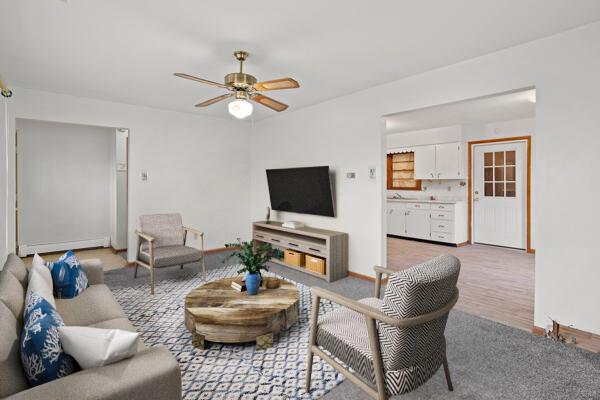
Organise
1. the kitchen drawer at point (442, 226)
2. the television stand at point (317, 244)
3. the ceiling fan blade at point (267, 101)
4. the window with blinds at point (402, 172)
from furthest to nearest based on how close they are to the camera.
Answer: the window with blinds at point (402, 172) < the kitchen drawer at point (442, 226) < the television stand at point (317, 244) < the ceiling fan blade at point (267, 101)

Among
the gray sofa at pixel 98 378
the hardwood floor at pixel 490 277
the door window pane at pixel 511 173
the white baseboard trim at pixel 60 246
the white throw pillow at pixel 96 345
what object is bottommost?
the hardwood floor at pixel 490 277

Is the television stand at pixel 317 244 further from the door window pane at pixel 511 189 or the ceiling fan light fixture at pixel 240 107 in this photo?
the door window pane at pixel 511 189

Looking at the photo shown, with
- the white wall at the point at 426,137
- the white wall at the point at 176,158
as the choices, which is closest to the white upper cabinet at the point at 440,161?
the white wall at the point at 426,137

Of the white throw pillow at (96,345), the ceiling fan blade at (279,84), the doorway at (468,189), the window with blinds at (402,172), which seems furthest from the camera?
the window with blinds at (402,172)

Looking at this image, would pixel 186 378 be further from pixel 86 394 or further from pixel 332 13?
pixel 332 13

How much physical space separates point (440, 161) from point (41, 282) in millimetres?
6957

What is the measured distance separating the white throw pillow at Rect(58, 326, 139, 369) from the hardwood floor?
3161 millimetres

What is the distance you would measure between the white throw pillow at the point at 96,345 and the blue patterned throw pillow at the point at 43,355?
32 millimetres

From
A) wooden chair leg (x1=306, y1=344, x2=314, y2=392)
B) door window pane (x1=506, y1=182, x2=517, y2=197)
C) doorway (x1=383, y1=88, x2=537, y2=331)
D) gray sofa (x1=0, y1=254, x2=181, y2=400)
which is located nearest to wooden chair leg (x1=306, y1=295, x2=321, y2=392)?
wooden chair leg (x1=306, y1=344, x2=314, y2=392)

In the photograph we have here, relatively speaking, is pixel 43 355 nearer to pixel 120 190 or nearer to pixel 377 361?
pixel 377 361

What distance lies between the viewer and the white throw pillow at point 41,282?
74.0 inches

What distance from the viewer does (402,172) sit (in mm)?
8094

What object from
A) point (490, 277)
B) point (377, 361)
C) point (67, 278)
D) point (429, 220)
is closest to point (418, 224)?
point (429, 220)

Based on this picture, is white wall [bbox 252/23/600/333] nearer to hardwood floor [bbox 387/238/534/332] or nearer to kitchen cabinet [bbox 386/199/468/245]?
hardwood floor [bbox 387/238/534/332]
